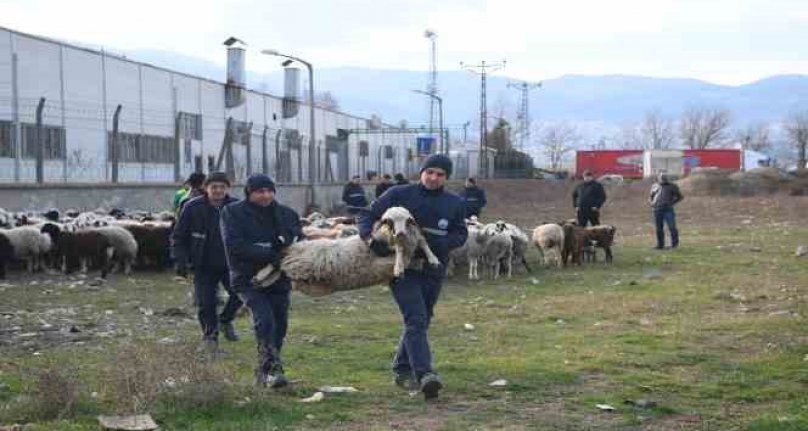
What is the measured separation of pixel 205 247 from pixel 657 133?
461 feet

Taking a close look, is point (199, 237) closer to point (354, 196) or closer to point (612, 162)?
point (354, 196)

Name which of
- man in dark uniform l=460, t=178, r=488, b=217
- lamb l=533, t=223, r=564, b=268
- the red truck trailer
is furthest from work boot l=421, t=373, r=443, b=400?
the red truck trailer

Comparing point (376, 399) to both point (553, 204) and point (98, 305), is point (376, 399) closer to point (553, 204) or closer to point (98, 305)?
point (98, 305)

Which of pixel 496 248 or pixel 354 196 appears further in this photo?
pixel 354 196

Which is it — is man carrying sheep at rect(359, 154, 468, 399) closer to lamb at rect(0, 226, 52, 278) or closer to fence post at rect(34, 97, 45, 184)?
lamb at rect(0, 226, 52, 278)

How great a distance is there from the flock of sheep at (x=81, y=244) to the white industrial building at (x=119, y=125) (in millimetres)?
4099

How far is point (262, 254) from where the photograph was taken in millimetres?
8289

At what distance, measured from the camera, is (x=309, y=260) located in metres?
8.36

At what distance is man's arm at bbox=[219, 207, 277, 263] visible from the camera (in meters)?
8.27

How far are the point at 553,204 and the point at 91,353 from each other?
39.7 meters

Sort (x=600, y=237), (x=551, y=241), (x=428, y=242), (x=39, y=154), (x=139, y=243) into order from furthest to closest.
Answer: (x=39, y=154) → (x=600, y=237) → (x=551, y=241) → (x=139, y=243) → (x=428, y=242)

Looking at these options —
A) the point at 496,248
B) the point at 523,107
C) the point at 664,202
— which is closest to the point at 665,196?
the point at 664,202

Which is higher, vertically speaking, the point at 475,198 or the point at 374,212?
the point at 374,212

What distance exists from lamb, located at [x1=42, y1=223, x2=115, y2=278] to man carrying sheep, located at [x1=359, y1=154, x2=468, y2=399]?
36.3 feet
